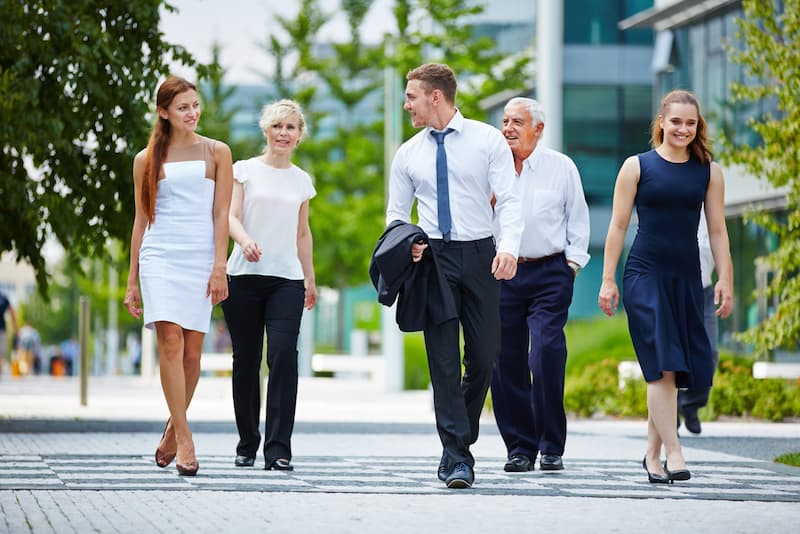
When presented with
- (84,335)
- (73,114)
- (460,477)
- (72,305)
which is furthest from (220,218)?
(72,305)

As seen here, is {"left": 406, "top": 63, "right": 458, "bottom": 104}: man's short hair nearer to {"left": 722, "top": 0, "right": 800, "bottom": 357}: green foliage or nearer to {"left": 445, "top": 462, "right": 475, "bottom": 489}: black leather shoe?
{"left": 445, "top": 462, "right": 475, "bottom": 489}: black leather shoe

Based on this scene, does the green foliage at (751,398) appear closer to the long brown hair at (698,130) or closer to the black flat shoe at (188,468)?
the long brown hair at (698,130)

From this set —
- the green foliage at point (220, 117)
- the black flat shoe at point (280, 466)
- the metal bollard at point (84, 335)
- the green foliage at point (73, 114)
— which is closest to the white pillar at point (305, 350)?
the green foliage at point (220, 117)

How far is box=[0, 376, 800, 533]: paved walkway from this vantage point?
22.6 feet

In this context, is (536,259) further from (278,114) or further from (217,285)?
(217,285)

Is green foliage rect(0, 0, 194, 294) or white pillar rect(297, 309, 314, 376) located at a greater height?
green foliage rect(0, 0, 194, 294)

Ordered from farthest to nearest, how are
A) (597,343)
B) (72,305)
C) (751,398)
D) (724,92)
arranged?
(72,305)
(724,92)
(597,343)
(751,398)

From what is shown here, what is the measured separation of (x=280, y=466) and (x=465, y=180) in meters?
2.09

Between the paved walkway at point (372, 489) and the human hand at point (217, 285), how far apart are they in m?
0.97

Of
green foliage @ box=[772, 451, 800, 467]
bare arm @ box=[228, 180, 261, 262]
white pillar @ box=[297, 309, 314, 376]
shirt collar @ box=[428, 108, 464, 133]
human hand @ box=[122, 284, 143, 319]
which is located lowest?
green foliage @ box=[772, 451, 800, 467]

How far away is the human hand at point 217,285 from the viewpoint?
30.7ft

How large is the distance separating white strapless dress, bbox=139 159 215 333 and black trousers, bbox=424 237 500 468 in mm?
1424

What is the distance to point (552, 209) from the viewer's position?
32.8ft

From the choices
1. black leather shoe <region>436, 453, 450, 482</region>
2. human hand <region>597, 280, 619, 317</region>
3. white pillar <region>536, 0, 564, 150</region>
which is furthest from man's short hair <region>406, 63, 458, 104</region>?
white pillar <region>536, 0, 564, 150</region>
